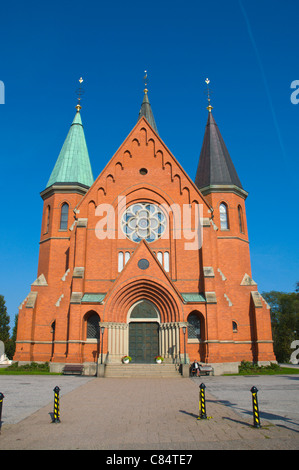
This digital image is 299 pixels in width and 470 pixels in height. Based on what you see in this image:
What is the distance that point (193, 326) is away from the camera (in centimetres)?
2708

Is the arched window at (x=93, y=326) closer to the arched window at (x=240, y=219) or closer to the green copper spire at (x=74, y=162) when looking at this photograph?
the green copper spire at (x=74, y=162)

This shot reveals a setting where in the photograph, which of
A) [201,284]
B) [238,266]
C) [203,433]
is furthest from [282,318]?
[203,433]

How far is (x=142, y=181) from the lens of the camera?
30453mm

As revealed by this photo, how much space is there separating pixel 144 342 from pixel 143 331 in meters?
0.79

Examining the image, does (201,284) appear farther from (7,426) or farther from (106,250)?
(7,426)

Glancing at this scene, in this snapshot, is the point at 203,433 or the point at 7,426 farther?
the point at 7,426

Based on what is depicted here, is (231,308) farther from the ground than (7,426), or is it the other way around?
Result: (231,308)

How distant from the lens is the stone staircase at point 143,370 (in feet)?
76.1

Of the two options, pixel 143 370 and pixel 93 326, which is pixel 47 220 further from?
pixel 143 370

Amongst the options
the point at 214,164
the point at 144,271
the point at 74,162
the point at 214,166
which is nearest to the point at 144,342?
the point at 144,271

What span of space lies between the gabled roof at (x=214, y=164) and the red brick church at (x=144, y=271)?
0.58 feet

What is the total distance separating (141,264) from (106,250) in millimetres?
3434

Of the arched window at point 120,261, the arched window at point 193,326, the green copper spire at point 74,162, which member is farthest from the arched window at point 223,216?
the green copper spire at point 74,162

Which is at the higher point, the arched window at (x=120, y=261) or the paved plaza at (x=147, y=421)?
the arched window at (x=120, y=261)
